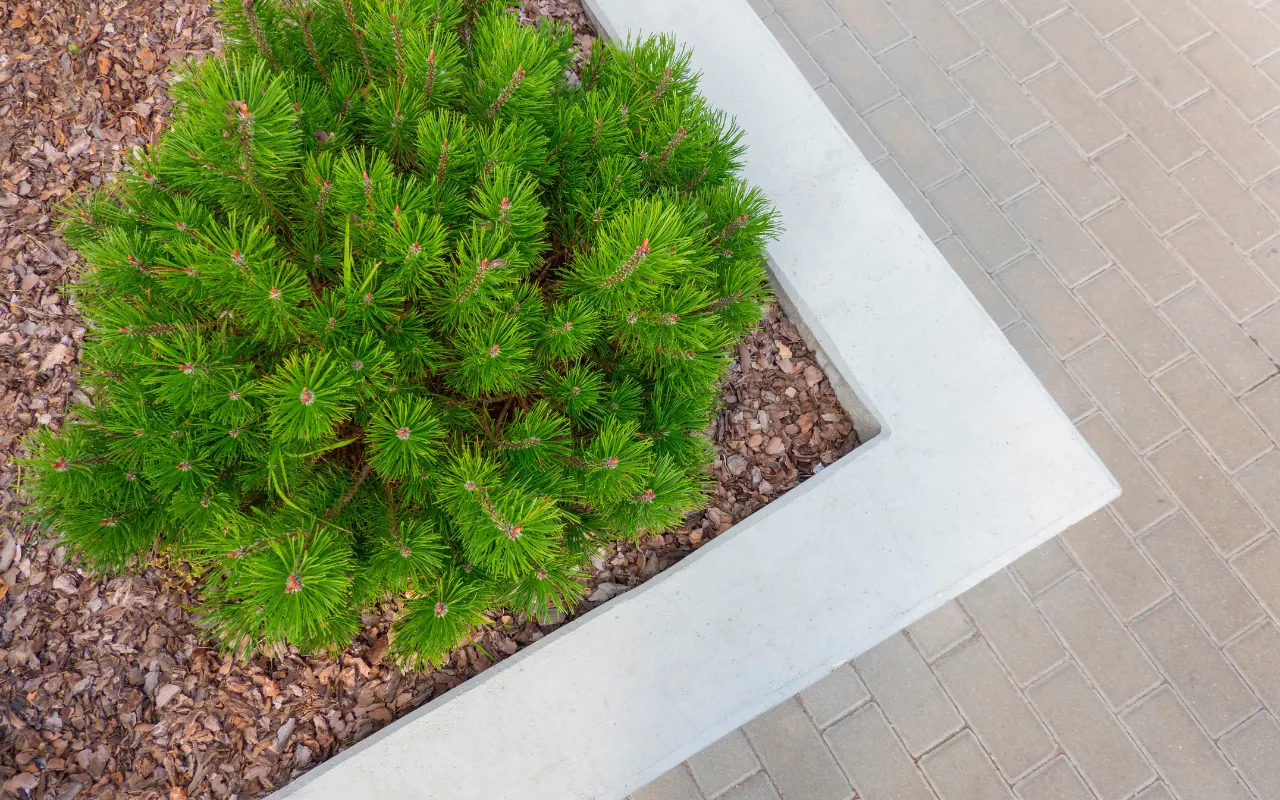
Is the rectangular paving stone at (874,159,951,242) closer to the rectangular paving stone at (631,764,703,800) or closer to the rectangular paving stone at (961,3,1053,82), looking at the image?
the rectangular paving stone at (961,3,1053,82)

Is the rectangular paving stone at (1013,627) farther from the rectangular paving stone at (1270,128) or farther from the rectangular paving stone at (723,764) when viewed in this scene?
the rectangular paving stone at (1270,128)

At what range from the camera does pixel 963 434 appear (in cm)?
292

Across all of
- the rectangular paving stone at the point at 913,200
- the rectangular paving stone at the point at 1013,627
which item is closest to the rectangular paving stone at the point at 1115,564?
the rectangular paving stone at the point at 1013,627

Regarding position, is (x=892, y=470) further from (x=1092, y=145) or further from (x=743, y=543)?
(x=1092, y=145)

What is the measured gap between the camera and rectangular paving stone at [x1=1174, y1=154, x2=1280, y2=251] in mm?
3432

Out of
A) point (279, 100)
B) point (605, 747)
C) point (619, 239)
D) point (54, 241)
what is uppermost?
point (54, 241)

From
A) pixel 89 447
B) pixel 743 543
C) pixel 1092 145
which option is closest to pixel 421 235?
pixel 89 447

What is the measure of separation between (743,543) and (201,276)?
6.02 feet

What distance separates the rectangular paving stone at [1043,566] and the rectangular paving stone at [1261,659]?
2.06ft

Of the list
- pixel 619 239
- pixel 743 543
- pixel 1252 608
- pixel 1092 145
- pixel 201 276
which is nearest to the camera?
pixel 201 276

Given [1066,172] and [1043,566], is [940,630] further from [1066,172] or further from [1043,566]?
[1066,172]

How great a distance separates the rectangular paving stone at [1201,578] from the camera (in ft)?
9.63

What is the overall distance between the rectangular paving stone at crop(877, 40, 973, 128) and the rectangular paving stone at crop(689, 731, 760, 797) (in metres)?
2.68

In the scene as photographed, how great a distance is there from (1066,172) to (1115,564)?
5.49 ft
